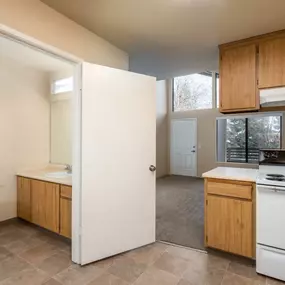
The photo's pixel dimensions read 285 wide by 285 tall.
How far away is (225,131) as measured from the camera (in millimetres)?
6926

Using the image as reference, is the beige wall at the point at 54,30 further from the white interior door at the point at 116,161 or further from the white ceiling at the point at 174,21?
the white interior door at the point at 116,161

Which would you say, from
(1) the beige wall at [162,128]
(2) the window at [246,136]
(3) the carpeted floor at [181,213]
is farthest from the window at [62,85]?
(2) the window at [246,136]

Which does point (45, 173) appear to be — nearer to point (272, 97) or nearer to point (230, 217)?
point (230, 217)

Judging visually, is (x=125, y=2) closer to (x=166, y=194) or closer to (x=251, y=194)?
(x=251, y=194)

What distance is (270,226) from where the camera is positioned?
1.98 m

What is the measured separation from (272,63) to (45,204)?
3.11 m

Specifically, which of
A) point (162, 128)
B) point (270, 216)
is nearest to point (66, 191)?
point (270, 216)

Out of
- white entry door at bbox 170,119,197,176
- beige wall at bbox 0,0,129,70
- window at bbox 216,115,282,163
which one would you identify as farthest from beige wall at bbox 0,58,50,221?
window at bbox 216,115,282,163

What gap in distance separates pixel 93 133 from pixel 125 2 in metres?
1.16

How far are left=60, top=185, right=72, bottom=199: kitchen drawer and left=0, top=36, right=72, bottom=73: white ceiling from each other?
141cm

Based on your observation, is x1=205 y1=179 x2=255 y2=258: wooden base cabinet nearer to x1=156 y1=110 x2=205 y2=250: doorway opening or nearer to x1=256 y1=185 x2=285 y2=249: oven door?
x1=256 y1=185 x2=285 y2=249: oven door

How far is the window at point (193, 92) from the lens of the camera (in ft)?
23.1

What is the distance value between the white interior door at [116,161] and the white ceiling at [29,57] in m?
0.71

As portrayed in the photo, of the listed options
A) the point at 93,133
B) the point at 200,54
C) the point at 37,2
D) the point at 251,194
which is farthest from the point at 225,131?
the point at 37,2
